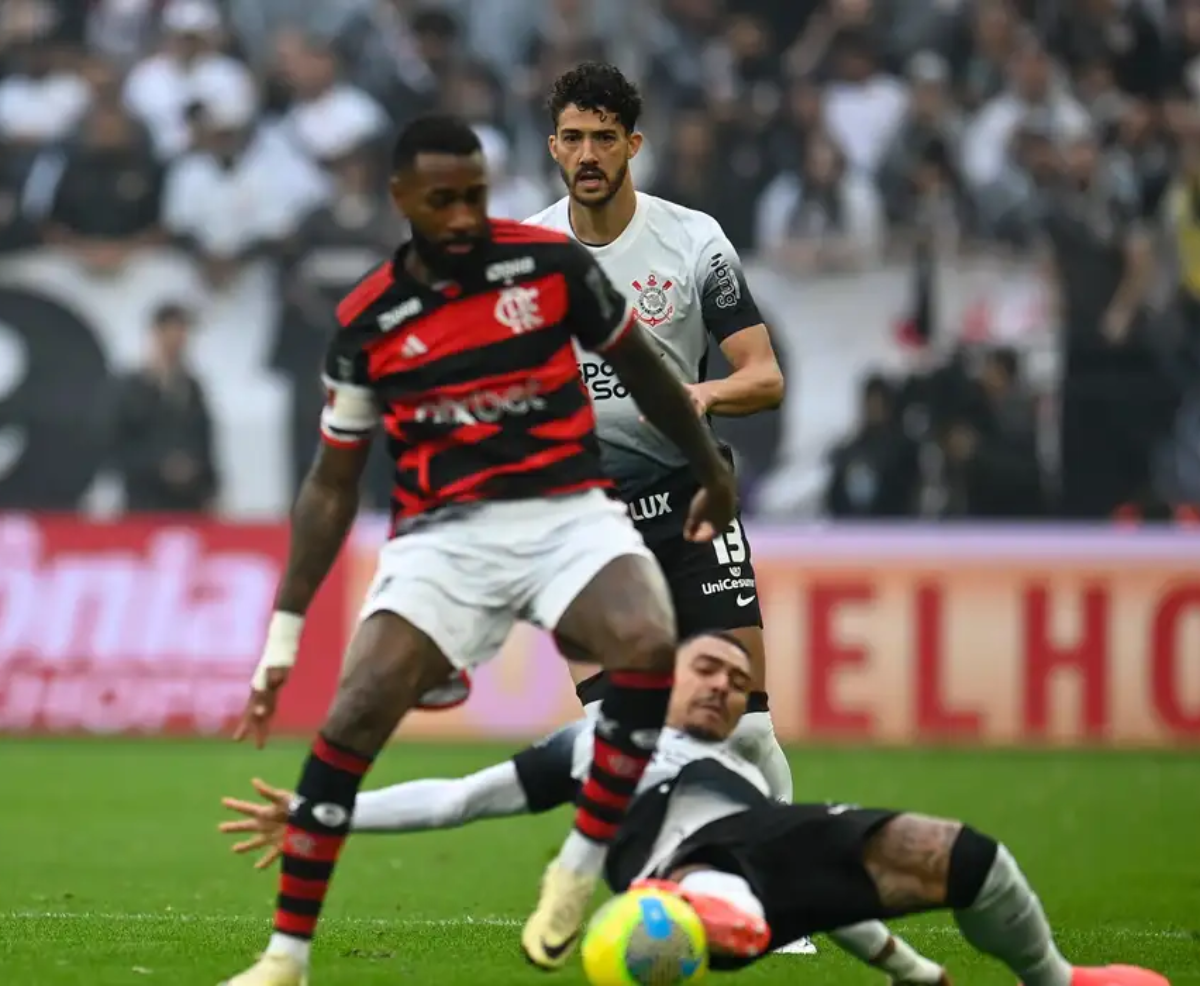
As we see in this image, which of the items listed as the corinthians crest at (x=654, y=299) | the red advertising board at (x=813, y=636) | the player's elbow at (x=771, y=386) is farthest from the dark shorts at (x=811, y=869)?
the red advertising board at (x=813, y=636)

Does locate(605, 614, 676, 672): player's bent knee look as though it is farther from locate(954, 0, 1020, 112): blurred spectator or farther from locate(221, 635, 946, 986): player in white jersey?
locate(954, 0, 1020, 112): blurred spectator

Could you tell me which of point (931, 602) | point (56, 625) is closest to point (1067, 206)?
point (931, 602)

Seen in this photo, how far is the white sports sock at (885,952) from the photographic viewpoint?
681 cm

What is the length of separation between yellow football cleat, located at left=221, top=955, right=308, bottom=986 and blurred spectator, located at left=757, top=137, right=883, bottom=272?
14077 millimetres

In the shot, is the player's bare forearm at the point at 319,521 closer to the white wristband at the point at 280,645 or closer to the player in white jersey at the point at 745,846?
the white wristband at the point at 280,645

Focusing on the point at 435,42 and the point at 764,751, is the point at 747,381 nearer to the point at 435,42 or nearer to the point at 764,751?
the point at 764,751

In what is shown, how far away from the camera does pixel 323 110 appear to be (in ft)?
66.6

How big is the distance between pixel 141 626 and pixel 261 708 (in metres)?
11.0

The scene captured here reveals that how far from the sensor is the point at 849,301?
65.3 ft

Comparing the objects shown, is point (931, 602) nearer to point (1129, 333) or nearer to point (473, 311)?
point (1129, 333)

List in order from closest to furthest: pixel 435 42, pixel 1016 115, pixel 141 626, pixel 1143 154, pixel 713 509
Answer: pixel 713 509, pixel 141 626, pixel 1143 154, pixel 435 42, pixel 1016 115

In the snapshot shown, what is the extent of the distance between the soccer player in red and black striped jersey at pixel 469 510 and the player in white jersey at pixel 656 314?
5.25ft

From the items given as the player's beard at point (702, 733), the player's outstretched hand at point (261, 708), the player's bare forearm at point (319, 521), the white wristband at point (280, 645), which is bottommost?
the player's beard at point (702, 733)

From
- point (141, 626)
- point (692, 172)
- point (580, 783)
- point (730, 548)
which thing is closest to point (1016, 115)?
point (692, 172)
